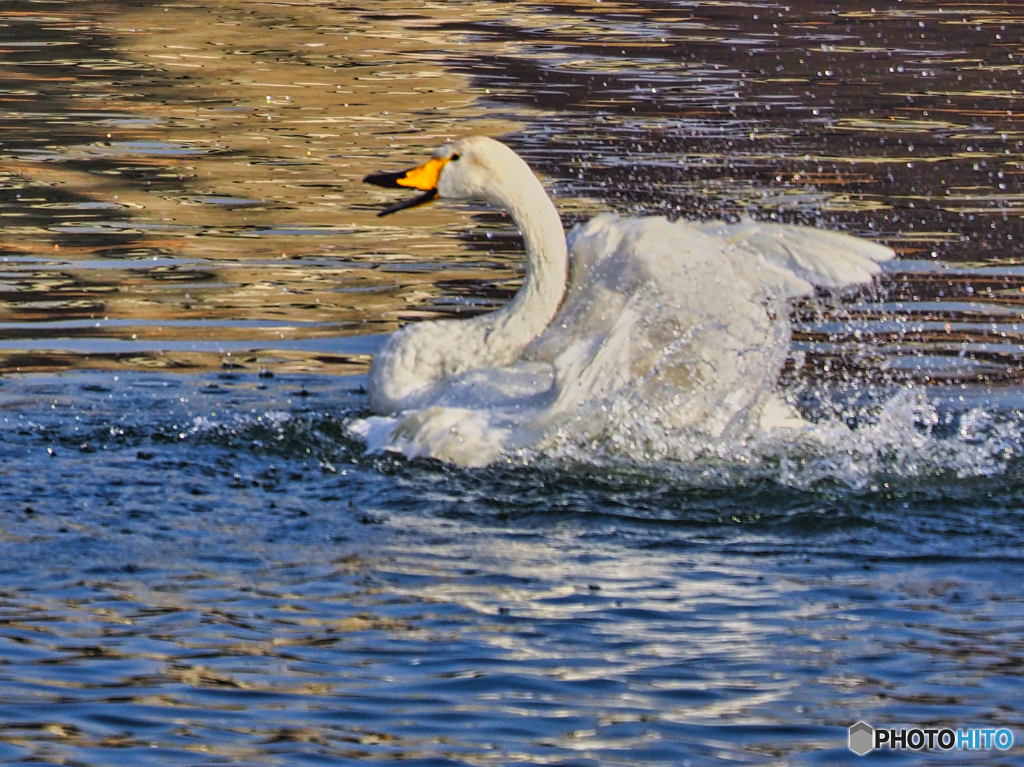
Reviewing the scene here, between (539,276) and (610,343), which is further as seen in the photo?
(539,276)

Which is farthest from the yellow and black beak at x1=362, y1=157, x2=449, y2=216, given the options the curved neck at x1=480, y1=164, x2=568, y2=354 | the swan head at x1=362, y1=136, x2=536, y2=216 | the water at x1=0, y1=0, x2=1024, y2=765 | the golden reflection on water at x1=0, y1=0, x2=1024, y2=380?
the golden reflection on water at x1=0, y1=0, x2=1024, y2=380

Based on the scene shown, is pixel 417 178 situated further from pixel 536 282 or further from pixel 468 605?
pixel 468 605

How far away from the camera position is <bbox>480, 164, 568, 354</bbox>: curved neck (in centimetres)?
784

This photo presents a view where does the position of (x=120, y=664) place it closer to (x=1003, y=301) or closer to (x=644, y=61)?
(x=1003, y=301)

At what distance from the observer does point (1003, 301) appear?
10266 millimetres

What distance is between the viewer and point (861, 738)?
4629 mm

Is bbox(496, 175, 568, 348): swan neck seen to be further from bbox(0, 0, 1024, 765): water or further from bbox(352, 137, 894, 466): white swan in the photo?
bbox(0, 0, 1024, 765): water

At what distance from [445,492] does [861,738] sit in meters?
2.51

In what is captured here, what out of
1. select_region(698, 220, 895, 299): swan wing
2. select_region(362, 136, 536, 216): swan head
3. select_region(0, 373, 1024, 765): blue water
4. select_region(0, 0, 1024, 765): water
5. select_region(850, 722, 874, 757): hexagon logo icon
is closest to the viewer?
select_region(850, 722, 874, 757): hexagon logo icon

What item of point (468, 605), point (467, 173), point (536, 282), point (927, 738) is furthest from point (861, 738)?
point (467, 173)

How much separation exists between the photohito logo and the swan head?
3.82m

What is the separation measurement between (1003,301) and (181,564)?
19.2ft

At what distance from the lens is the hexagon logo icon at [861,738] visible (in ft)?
15.0

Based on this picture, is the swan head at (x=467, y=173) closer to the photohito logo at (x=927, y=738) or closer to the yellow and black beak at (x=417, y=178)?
the yellow and black beak at (x=417, y=178)
